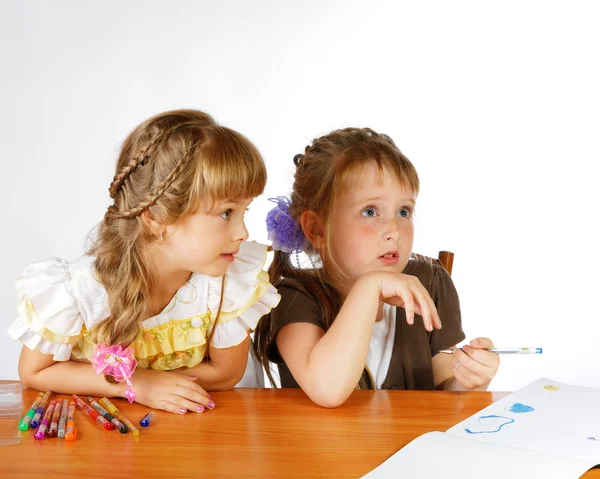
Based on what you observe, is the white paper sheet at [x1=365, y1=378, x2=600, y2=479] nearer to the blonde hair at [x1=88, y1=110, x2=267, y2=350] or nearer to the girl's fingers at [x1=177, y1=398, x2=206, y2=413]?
the girl's fingers at [x1=177, y1=398, x2=206, y2=413]

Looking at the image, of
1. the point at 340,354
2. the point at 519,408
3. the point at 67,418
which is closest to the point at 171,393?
the point at 67,418

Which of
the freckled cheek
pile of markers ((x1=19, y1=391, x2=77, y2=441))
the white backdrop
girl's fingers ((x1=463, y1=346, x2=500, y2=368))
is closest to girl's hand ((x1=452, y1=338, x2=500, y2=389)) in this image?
girl's fingers ((x1=463, y1=346, x2=500, y2=368))

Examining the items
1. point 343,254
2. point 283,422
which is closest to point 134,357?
point 283,422

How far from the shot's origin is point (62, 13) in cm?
271

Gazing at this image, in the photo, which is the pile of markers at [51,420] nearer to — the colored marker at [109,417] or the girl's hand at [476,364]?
the colored marker at [109,417]

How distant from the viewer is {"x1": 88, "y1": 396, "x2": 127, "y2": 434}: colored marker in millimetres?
942

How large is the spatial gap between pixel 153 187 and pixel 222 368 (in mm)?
295

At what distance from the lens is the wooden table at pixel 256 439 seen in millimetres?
824

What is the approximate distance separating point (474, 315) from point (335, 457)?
2121mm

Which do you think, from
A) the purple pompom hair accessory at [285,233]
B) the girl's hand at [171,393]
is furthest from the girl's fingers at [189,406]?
the purple pompom hair accessory at [285,233]

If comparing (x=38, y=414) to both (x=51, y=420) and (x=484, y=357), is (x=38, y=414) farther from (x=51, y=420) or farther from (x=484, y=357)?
(x=484, y=357)

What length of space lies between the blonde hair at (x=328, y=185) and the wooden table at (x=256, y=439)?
243 mm

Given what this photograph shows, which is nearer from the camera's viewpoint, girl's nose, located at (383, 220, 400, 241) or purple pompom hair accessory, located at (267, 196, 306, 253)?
girl's nose, located at (383, 220, 400, 241)

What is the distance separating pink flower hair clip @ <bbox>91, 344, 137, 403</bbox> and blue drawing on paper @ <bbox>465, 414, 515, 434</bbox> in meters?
0.46
